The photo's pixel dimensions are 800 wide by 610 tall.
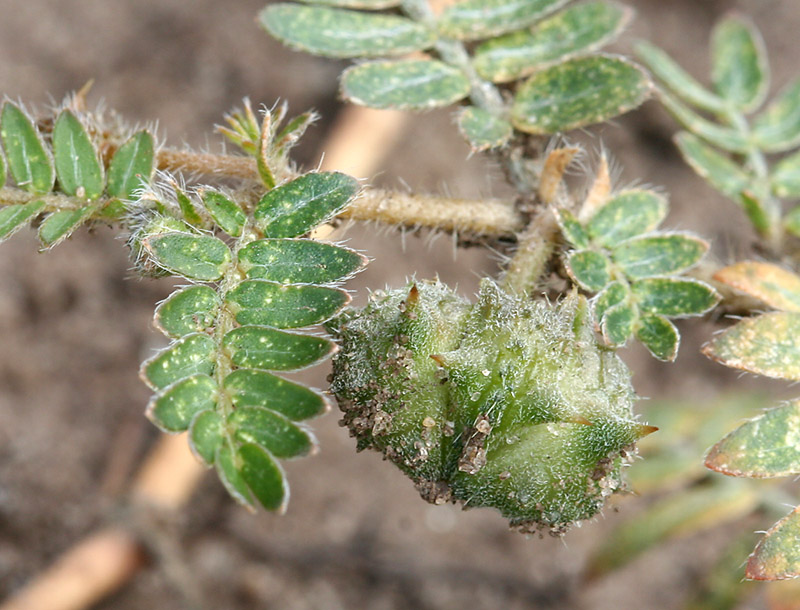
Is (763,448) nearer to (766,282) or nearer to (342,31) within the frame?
(766,282)

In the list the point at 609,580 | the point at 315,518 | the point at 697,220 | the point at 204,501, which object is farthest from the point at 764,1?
the point at 204,501

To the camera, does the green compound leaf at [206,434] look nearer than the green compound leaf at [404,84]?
Yes

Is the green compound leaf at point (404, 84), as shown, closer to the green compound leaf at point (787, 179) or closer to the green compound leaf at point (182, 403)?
the green compound leaf at point (182, 403)

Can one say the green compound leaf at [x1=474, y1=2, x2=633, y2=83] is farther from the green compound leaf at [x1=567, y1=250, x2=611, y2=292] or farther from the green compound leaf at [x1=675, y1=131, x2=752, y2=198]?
the green compound leaf at [x1=567, y1=250, x2=611, y2=292]

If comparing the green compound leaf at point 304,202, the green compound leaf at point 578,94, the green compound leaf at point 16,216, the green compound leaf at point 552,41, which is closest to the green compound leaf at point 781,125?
the green compound leaf at point 552,41

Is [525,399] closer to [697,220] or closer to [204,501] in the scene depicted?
[204,501]

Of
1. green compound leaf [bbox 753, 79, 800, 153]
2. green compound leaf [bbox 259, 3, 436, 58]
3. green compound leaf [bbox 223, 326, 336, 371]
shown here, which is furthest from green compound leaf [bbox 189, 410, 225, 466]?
green compound leaf [bbox 753, 79, 800, 153]
